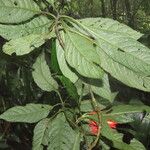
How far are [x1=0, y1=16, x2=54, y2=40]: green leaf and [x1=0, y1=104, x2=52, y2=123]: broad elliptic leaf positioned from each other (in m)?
0.24

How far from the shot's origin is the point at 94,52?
2.28 ft

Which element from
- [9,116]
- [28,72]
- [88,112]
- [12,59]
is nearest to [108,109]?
[88,112]

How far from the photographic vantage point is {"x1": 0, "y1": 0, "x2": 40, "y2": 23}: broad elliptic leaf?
2.50 ft

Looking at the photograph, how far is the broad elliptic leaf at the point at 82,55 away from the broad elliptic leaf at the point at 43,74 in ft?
0.69

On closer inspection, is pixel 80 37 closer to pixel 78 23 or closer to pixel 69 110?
pixel 78 23

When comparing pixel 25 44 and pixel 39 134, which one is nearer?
pixel 25 44

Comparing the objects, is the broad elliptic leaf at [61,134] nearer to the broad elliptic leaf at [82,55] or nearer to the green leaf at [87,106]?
the green leaf at [87,106]

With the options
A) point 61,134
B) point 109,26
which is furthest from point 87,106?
point 109,26

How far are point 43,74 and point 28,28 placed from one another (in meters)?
0.20

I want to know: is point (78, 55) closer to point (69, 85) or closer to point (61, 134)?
point (69, 85)

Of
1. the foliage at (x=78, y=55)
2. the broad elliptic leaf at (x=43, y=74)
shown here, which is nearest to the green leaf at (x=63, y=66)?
the foliage at (x=78, y=55)

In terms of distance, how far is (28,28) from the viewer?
0.78 meters

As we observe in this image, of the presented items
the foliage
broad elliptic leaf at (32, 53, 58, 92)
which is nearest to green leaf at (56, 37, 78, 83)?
the foliage

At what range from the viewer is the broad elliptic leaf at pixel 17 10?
2.50ft
